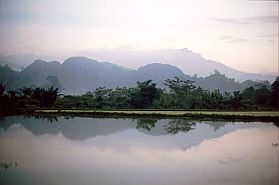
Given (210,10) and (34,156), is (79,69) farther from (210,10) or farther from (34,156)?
(210,10)

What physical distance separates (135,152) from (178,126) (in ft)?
1.28

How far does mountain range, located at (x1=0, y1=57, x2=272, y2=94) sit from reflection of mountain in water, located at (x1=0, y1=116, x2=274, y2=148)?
10.2 inches

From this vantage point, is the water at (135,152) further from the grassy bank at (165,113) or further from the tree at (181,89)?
the tree at (181,89)

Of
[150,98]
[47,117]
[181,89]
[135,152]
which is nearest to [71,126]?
[47,117]

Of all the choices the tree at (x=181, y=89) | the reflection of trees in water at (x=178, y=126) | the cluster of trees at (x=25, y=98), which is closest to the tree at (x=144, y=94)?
the tree at (x=181, y=89)

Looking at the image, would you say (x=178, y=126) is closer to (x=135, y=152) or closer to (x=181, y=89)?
(x=181, y=89)

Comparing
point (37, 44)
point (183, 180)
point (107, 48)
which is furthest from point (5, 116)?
point (183, 180)

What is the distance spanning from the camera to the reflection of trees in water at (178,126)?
332 cm

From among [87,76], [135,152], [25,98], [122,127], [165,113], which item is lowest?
[135,152]

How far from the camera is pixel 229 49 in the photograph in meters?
3.35

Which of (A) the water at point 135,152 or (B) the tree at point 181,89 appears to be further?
(B) the tree at point 181,89

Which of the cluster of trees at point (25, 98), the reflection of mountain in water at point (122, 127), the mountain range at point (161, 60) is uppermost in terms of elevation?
the mountain range at point (161, 60)

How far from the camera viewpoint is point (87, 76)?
3393 millimetres

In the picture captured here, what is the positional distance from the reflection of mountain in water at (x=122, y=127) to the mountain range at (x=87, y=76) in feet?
0.85
